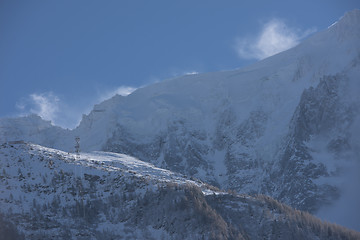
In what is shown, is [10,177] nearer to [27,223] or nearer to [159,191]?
[27,223]

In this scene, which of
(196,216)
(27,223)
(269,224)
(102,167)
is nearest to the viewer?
(27,223)

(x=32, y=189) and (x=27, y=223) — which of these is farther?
(x=32, y=189)

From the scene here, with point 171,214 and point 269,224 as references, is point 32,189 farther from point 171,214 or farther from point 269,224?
point 269,224

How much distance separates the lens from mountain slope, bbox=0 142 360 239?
6284 inches

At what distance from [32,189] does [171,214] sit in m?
38.7

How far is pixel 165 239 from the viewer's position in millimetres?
158375

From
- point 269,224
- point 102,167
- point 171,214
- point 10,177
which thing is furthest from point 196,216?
point 10,177

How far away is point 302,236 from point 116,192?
5407 centimetres

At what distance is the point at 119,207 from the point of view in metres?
171

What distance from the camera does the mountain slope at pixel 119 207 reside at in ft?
524

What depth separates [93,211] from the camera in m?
170

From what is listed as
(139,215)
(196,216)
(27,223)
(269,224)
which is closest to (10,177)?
(27,223)

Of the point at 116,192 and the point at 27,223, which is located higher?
the point at 116,192

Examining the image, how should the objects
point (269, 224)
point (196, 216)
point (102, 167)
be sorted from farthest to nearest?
point (102, 167), point (269, 224), point (196, 216)
